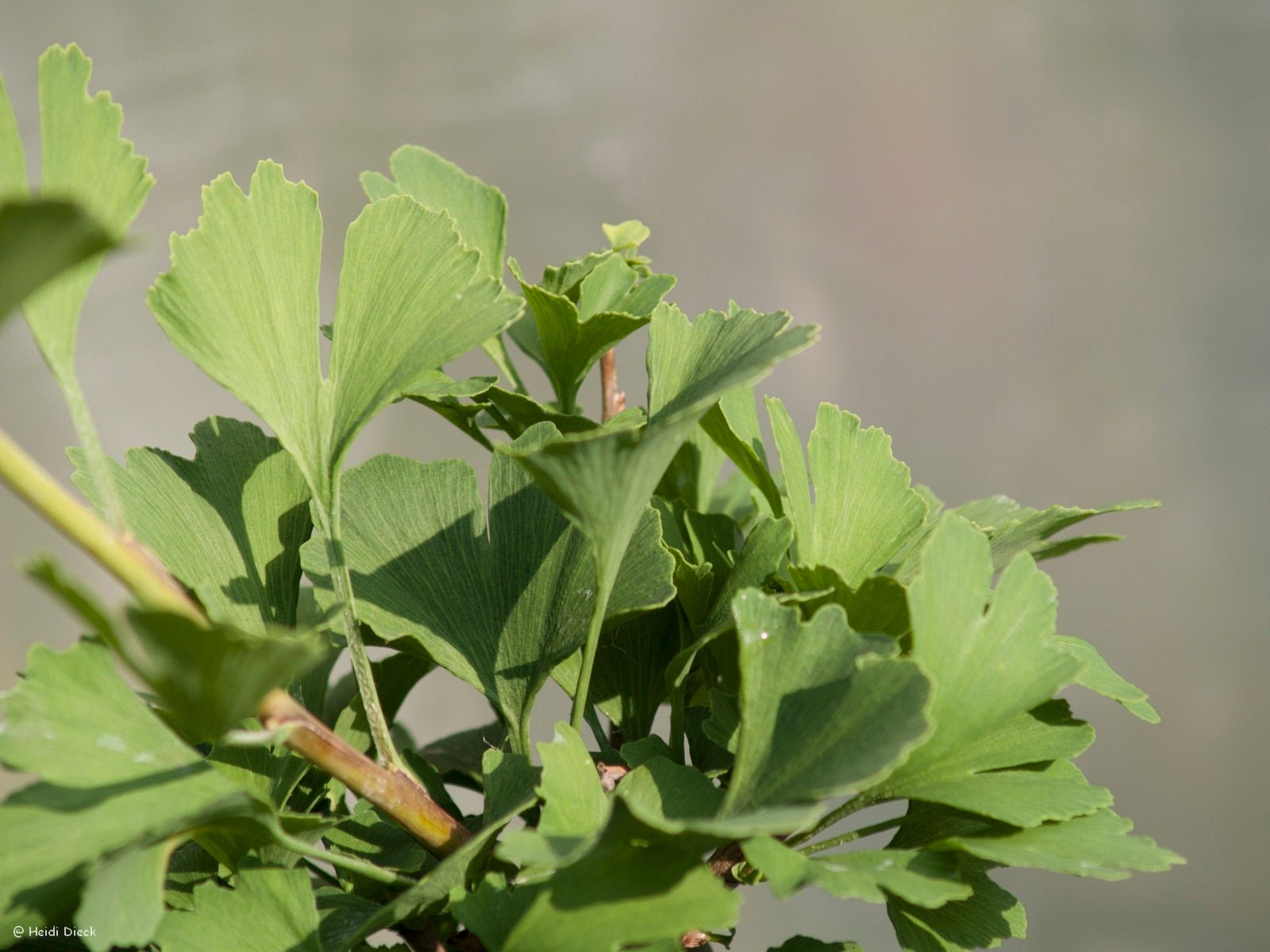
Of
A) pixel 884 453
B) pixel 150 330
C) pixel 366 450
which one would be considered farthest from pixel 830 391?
pixel 884 453

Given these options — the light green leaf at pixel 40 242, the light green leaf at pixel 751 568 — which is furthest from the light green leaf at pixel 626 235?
the light green leaf at pixel 40 242

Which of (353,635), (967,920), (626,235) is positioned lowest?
(967,920)

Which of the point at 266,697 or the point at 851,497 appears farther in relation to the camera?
the point at 851,497

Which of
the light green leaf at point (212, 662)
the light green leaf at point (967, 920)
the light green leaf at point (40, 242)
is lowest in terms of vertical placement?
the light green leaf at point (967, 920)

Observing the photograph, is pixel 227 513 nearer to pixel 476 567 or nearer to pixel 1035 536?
pixel 476 567

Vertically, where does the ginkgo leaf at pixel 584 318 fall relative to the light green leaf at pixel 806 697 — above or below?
above

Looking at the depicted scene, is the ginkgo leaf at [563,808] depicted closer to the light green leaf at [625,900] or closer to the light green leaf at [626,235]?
the light green leaf at [625,900]

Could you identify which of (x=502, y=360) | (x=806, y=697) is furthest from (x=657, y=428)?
(x=502, y=360)
